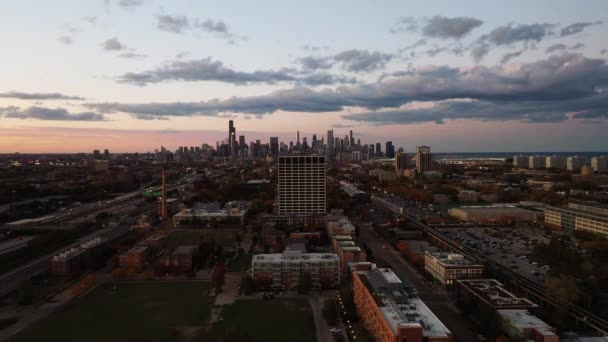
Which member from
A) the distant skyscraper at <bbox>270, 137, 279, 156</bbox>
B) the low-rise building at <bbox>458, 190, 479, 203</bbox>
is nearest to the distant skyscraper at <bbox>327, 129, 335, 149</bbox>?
the distant skyscraper at <bbox>270, 137, 279, 156</bbox>

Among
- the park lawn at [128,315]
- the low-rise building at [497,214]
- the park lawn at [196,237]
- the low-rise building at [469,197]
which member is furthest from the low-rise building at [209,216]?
the low-rise building at [469,197]

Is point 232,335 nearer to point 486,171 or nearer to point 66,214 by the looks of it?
point 66,214

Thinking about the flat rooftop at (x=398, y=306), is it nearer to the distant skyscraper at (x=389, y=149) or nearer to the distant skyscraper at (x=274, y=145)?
the distant skyscraper at (x=274, y=145)

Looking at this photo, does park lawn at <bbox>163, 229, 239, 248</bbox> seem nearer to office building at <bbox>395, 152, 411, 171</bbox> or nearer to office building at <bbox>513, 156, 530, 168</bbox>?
office building at <bbox>395, 152, 411, 171</bbox>

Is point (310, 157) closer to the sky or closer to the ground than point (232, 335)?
closer to the sky

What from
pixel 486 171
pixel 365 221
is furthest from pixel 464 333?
pixel 486 171

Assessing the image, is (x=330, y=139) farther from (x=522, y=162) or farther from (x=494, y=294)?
(x=494, y=294)
